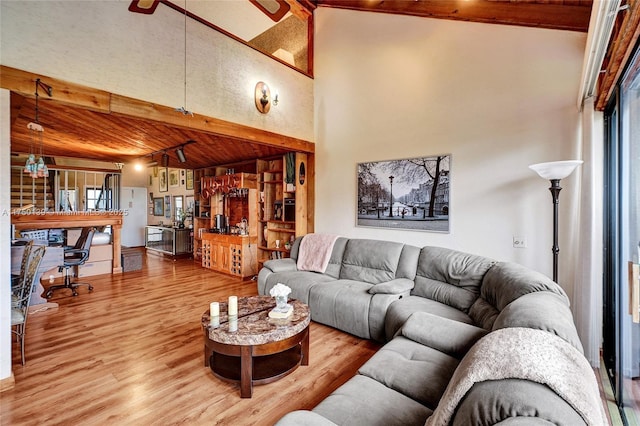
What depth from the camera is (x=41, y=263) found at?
4.21 meters

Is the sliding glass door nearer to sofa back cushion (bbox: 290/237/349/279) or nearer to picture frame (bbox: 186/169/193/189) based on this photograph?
sofa back cushion (bbox: 290/237/349/279)

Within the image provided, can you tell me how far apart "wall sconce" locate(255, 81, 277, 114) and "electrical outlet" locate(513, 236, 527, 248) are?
12.8ft

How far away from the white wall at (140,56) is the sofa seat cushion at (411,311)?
3346 mm

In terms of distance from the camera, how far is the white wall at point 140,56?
8.71 ft

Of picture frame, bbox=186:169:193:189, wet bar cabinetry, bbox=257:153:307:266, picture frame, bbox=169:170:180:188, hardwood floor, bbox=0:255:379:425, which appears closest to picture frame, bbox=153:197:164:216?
picture frame, bbox=169:170:180:188

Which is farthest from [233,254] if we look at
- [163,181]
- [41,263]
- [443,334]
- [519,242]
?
[163,181]

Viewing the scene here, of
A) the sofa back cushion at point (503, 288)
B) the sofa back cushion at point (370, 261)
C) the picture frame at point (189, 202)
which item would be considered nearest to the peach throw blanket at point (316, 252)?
the sofa back cushion at point (370, 261)

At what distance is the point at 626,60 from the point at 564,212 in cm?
171

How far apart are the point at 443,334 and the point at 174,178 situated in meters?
9.28

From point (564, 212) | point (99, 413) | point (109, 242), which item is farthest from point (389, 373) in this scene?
point (109, 242)

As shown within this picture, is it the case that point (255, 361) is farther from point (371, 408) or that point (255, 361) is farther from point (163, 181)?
point (163, 181)

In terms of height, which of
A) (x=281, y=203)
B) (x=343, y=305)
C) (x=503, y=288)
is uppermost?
(x=281, y=203)

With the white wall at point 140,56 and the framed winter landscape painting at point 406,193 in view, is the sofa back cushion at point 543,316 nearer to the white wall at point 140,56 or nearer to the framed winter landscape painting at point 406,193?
the framed winter landscape painting at point 406,193

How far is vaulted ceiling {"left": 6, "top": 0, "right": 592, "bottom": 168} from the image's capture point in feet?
9.73
